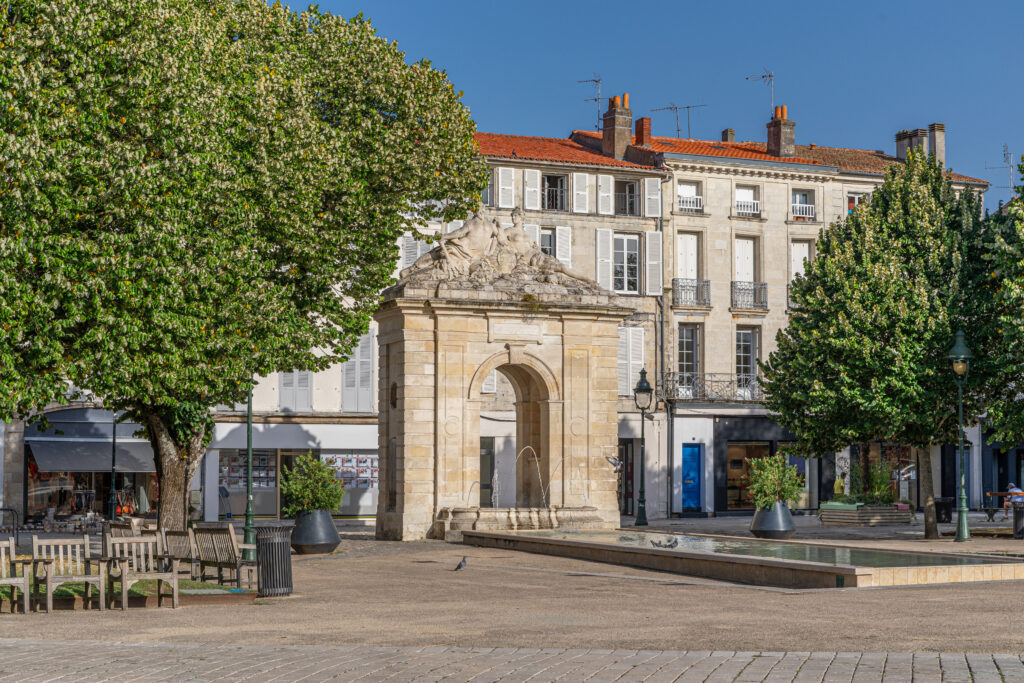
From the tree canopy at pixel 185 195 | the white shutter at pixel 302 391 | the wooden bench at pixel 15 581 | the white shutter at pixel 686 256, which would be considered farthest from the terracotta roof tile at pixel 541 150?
the wooden bench at pixel 15 581

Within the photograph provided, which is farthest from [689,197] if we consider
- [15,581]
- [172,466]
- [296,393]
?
[15,581]

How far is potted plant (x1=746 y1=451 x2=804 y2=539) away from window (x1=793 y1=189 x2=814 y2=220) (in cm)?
1800

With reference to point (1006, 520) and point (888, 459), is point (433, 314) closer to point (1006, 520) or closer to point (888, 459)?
point (1006, 520)

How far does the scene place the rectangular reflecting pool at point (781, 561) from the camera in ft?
55.8

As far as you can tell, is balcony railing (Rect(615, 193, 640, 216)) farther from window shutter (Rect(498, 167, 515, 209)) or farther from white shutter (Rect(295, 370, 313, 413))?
white shutter (Rect(295, 370, 313, 413))

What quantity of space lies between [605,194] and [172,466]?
2178cm

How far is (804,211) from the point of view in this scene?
4722 cm

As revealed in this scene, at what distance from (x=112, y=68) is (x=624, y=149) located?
96.3ft

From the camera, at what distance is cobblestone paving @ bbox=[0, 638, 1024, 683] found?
9.45m

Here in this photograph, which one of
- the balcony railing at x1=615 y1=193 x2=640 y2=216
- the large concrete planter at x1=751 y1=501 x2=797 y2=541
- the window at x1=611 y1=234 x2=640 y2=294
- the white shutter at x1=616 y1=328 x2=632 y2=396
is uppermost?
the balcony railing at x1=615 y1=193 x2=640 y2=216

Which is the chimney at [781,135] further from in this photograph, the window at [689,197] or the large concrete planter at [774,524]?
the large concrete planter at [774,524]

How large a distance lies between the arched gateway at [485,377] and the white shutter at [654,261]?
48.4ft

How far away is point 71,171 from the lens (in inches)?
711

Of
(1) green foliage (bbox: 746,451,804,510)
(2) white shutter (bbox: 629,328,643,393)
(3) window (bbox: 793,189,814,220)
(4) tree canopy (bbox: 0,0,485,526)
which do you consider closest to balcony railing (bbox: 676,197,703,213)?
(3) window (bbox: 793,189,814,220)
